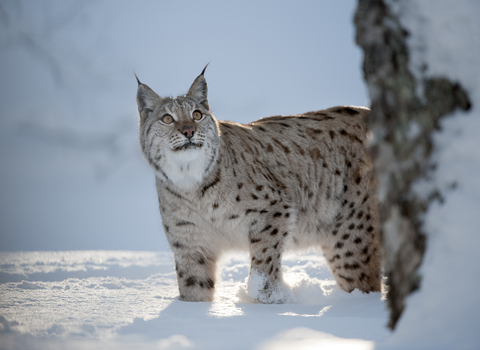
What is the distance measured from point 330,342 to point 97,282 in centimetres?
487

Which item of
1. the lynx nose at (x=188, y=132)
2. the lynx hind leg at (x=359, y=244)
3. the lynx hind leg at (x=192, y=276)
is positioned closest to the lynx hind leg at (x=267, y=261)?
the lynx hind leg at (x=192, y=276)

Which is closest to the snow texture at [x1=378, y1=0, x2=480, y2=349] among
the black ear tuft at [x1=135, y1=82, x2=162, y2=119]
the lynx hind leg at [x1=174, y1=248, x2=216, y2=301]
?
the lynx hind leg at [x1=174, y1=248, x2=216, y2=301]

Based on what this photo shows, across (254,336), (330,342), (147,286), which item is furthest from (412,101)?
(147,286)

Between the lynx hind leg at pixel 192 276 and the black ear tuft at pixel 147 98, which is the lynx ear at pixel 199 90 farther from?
the lynx hind leg at pixel 192 276

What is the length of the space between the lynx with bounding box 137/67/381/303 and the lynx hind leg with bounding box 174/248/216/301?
12 mm

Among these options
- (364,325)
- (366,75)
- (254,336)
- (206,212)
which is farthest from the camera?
(206,212)

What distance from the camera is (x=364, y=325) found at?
282 centimetres

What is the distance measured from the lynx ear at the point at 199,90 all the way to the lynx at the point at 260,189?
0.04 feet

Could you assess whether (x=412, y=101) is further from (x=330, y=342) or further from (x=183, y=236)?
(x=183, y=236)

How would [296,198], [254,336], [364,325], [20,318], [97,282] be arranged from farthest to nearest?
1. [97,282]
2. [296,198]
3. [20,318]
4. [364,325]
5. [254,336]

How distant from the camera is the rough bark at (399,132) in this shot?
2.11 metres

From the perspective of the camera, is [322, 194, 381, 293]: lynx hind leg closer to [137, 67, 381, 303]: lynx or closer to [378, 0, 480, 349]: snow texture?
[137, 67, 381, 303]: lynx

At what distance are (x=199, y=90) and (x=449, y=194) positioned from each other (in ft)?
11.7

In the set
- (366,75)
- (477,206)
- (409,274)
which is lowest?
(409,274)
